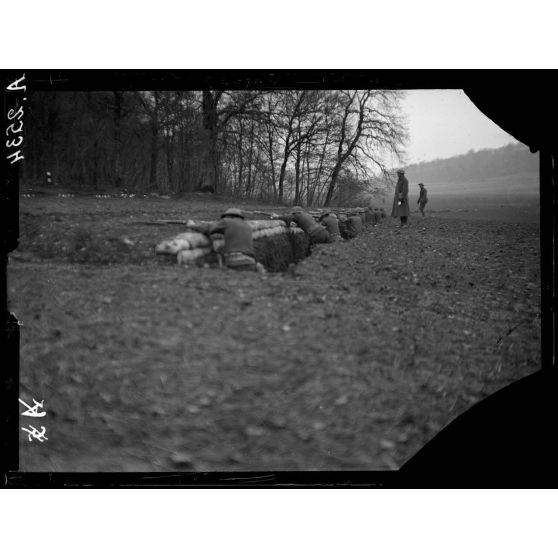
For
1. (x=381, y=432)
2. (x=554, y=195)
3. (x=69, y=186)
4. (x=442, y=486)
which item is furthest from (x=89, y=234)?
(x=554, y=195)

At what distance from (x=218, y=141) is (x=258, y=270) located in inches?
40.1

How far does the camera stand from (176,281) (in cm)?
356

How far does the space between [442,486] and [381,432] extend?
1.62 feet

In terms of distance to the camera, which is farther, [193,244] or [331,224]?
[331,224]

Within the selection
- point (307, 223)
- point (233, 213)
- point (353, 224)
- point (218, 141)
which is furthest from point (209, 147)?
point (353, 224)

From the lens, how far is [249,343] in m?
3.41

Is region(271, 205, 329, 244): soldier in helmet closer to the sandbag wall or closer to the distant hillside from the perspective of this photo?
the sandbag wall

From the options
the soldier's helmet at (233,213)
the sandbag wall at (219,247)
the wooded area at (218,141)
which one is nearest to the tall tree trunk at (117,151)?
the wooded area at (218,141)

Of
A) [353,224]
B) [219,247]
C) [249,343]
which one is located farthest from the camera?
[353,224]

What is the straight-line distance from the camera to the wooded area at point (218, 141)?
3.36 meters

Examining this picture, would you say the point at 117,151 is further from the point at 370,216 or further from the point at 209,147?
the point at 370,216

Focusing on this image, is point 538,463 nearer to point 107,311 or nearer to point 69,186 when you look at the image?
point 107,311

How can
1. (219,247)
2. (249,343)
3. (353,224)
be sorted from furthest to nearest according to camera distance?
(353,224)
(219,247)
(249,343)

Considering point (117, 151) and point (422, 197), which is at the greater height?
point (117, 151)
